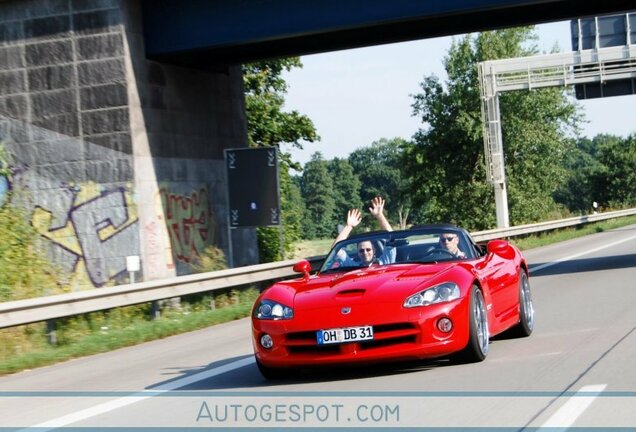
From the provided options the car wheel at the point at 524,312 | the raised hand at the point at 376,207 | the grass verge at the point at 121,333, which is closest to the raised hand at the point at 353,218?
the raised hand at the point at 376,207

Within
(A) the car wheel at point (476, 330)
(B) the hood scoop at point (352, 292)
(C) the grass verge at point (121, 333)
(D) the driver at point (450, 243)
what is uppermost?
(D) the driver at point (450, 243)

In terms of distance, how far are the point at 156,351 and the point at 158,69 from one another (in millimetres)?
11685

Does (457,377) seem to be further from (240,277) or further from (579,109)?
(579,109)

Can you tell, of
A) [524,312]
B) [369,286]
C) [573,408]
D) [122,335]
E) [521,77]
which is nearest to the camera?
[573,408]

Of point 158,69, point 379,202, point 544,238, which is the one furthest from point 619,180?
point 379,202

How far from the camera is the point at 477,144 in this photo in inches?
2457

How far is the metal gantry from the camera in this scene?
41406mm

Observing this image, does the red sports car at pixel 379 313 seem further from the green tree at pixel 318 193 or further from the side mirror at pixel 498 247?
the green tree at pixel 318 193

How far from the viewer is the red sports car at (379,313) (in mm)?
8516

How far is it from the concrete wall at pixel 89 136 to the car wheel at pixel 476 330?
1311 centimetres

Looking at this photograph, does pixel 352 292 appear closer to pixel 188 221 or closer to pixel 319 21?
pixel 319 21

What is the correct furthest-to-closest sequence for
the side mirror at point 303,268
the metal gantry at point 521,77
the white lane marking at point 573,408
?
the metal gantry at point 521,77 < the side mirror at point 303,268 < the white lane marking at point 573,408

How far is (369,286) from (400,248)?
130 cm

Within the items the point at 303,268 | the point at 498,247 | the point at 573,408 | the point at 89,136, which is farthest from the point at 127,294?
the point at 573,408
